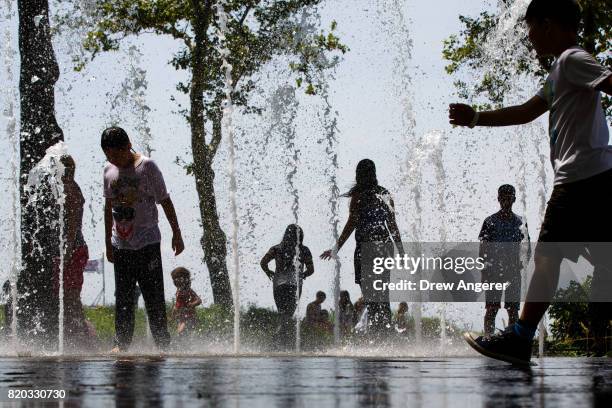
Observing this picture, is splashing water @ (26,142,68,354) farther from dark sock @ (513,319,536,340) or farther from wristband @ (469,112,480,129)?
dark sock @ (513,319,536,340)

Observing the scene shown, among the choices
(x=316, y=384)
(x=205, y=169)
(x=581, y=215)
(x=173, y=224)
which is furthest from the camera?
(x=205, y=169)

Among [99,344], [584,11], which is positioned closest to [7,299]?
[99,344]

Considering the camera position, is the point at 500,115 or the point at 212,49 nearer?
the point at 500,115

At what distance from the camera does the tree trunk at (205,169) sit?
2045cm

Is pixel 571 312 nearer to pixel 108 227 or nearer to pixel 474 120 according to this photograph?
pixel 108 227

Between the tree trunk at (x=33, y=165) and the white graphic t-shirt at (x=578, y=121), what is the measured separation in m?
7.55

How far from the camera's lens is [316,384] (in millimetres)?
4773

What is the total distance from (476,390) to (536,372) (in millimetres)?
1206

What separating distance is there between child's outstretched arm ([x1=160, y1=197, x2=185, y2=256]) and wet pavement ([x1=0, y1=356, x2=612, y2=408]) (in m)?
1.60

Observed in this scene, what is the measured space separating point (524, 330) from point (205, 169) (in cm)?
1551

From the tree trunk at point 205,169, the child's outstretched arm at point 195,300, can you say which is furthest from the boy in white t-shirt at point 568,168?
the tree trunk at point 205,169

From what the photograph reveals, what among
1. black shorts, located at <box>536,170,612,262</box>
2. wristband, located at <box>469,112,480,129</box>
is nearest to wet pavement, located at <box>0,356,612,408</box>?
black shorts, located at <box>536,170,612,262</box>

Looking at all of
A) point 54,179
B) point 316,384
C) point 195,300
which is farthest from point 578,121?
point 195,300

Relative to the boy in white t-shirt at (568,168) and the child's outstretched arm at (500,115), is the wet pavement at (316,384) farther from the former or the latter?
the child's outstretched arm at (500,115)
